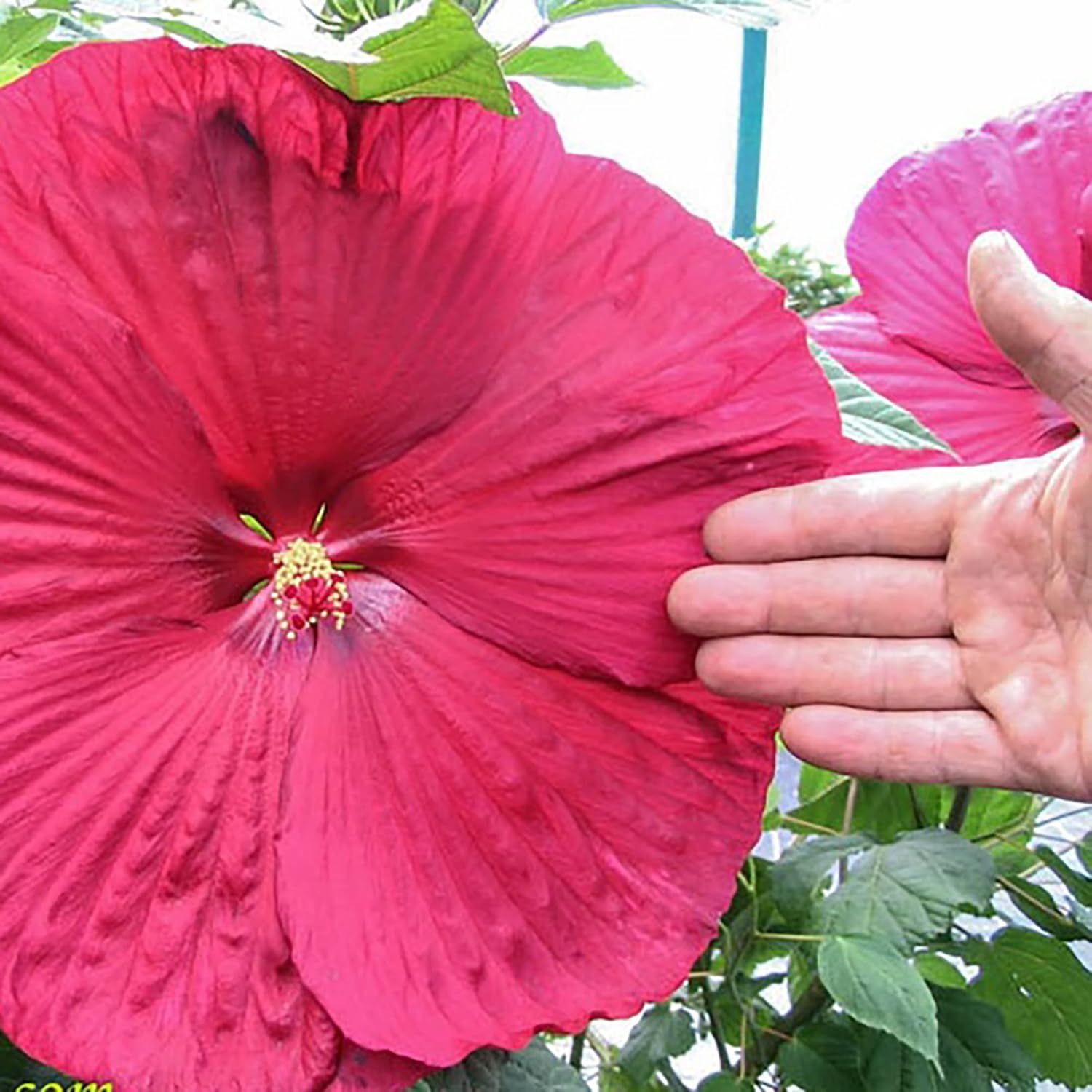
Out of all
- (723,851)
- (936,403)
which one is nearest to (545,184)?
(723,851)

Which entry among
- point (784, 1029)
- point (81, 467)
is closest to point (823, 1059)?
point (784, 1029)

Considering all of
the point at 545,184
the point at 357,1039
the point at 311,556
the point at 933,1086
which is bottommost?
the point at 933,1086

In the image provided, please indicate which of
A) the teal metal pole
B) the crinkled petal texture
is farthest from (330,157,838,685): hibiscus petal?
the teal metal pole

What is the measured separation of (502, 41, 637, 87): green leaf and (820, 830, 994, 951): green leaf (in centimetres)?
46

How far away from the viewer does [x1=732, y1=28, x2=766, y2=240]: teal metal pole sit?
9.04ft

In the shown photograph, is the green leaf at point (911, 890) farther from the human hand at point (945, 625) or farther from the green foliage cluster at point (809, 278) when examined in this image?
the green foliage cluster at point (809, 278)

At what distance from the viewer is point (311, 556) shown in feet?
1.71

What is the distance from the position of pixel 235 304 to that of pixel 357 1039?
0.24 meters

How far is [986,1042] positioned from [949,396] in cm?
41

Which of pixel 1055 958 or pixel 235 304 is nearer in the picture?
pixel 235 304

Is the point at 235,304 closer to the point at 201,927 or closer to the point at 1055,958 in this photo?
the point at 201,927

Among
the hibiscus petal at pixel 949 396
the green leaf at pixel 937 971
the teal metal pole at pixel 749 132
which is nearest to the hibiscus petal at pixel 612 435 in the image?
the hibiscus petal at pixel 949 396

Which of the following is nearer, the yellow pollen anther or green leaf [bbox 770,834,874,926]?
the yellow pollen anther

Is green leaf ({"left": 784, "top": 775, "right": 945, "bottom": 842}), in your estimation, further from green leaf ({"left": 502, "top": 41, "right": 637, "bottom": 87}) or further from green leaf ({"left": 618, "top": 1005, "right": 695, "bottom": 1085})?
green leaf ({"left": 502, "top": 41, "right": 637, "bottom": 87})
